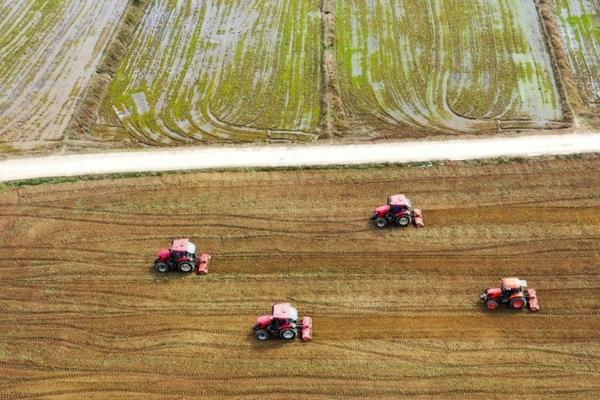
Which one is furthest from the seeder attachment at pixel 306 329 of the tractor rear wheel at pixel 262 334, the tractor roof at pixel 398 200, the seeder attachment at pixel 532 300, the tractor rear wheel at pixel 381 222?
the seeder attachment at pixel 532 300

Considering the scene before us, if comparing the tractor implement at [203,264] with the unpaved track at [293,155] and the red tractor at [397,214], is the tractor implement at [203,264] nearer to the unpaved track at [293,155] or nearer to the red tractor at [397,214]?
the unpaved track at [293,155]

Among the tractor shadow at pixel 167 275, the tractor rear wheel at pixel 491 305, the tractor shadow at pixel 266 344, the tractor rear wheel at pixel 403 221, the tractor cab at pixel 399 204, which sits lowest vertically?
the tractor shadow at pixel 266 344

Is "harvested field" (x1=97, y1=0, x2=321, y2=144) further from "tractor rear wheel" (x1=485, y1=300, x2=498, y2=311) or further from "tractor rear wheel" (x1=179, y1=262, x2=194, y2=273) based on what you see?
"tractor rear wheel" (x1=485, y1=300, x2=498, y2=311)

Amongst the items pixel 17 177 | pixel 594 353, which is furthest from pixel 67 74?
pixel 594 353

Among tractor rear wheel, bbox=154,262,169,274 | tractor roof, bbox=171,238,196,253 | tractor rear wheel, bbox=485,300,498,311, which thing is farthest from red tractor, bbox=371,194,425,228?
tractor rear wheel, bbox=154,262,169,274

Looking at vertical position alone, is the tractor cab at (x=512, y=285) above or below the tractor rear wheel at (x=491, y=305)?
above

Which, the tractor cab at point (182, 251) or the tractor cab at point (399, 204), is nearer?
the tractor cab at point (182, 251)
